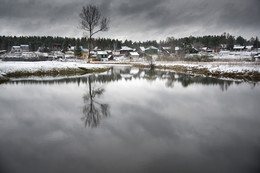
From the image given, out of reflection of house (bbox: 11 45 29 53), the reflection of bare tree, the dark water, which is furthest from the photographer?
reflection of house (bbox: 11 45 29 53)

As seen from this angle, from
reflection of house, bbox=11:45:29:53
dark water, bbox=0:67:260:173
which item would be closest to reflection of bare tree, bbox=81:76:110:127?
dark water, bbox=0:67:260:173

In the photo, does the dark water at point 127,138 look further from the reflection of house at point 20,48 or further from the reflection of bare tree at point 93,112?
the reflection of house at point 20,48

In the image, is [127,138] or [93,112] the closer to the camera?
[127,138]

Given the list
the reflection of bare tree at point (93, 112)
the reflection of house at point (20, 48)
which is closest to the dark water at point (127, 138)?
the reflection of bare tree at point (93, 112)

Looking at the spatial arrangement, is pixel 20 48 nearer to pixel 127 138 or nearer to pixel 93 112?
pixel 93 112

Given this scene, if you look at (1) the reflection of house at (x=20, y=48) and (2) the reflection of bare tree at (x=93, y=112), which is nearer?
(2) the reflection of bare tree at (x=93, y=112)

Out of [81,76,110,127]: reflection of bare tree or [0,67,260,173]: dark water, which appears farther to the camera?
[81,76,110,127]: reflection of bare tree

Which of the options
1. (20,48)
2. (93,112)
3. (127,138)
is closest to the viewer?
(127,138)

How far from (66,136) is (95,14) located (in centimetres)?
4489

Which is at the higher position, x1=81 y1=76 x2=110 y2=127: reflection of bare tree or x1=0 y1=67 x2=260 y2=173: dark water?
x1=81 y1=76 x2=110 y2=127: reflection of bare tree

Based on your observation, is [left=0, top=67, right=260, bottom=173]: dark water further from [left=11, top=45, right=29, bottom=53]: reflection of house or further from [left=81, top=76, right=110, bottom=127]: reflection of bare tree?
[left=11, top=45, right=29, bottom=53]: reflection of house

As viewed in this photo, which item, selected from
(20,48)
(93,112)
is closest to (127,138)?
(93,112)

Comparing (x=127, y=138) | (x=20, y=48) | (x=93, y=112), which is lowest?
(x=127, y=138)

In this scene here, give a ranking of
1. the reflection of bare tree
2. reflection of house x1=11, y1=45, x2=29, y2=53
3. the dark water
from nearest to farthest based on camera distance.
A: 1. the dark water
2. the reflection of bare tree
3. reflection of house x1=11, y1=45, x2=29, y2=53
